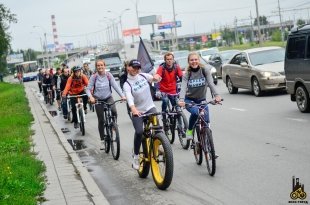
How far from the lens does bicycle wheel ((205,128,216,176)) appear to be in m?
8.00

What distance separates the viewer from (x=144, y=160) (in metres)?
8.31

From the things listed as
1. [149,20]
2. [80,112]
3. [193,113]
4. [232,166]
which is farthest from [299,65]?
[149,20]

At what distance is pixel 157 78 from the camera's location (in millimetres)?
8414

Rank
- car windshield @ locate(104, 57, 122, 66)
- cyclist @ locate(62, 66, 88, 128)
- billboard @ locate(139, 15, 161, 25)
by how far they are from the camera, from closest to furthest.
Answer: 1. cyclist @ locate(62, 66, 88, 128)
2. car windshield @ locate(104, 57, 122, 66)
3. billboard @ locate(139, 15, 161, 25)

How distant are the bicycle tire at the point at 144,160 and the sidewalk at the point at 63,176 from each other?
75 cm

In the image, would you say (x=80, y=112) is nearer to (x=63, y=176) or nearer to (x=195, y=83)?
(x=63, y=176)

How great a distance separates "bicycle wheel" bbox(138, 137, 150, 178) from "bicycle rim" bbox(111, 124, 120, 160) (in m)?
1.88

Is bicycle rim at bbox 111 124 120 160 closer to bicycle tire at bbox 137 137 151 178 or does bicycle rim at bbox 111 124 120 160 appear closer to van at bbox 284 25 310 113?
bicycle tire at bbox 137 137 151 178

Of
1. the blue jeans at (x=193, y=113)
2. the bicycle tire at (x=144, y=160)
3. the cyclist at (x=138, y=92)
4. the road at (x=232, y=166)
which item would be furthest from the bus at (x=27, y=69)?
the cyclist at (x=138, y=92)

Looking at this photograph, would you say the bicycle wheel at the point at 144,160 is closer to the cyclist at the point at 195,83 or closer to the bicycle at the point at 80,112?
the cyclist at the point at 195,83

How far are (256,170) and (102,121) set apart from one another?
4.32 meters

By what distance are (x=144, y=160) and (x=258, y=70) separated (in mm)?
11714

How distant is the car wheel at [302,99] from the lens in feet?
45.5

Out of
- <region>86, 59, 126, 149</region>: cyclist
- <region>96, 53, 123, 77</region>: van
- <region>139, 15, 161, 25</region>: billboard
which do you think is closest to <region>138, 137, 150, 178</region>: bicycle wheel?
<region>86, 59, 126, 149</region>: cyclist
